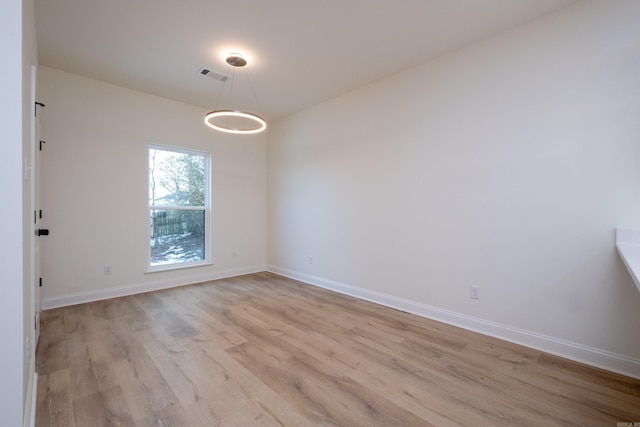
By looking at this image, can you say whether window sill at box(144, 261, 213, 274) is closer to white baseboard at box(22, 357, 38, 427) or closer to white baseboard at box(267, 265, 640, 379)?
white baseboard at box(22, 357, 38, 427)

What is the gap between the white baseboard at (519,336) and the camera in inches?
82.8

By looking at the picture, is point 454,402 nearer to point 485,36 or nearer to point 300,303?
point 300,303

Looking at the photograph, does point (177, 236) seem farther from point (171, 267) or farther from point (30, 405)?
point (30, 405)

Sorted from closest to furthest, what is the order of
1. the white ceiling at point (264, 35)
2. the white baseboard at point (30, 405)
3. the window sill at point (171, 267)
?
the white baseboard at point (30, 405) → the white ceiling at point (264, 35) → the window sill at point (171, 267)

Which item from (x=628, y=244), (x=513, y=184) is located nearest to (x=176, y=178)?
(x=513, y=184)

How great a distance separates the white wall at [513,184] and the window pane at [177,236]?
8.15 feet

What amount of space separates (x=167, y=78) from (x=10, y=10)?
104 inches

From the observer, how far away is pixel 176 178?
4484mm

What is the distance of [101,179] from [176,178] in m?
0.97

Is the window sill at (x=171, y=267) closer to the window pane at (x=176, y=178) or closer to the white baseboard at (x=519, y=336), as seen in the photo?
the window pane at (x=176, y=178)

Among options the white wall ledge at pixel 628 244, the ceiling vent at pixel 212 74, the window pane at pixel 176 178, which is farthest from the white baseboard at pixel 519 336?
the ceiling vent at pixel 212 74

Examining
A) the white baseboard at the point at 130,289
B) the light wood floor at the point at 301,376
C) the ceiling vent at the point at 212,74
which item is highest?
the ceiling vent at the point at 212,74

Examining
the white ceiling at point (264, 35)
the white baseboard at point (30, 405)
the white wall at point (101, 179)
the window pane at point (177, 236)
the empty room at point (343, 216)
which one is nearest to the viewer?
the white baseboard at point (30, 405)

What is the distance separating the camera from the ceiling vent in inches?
135
